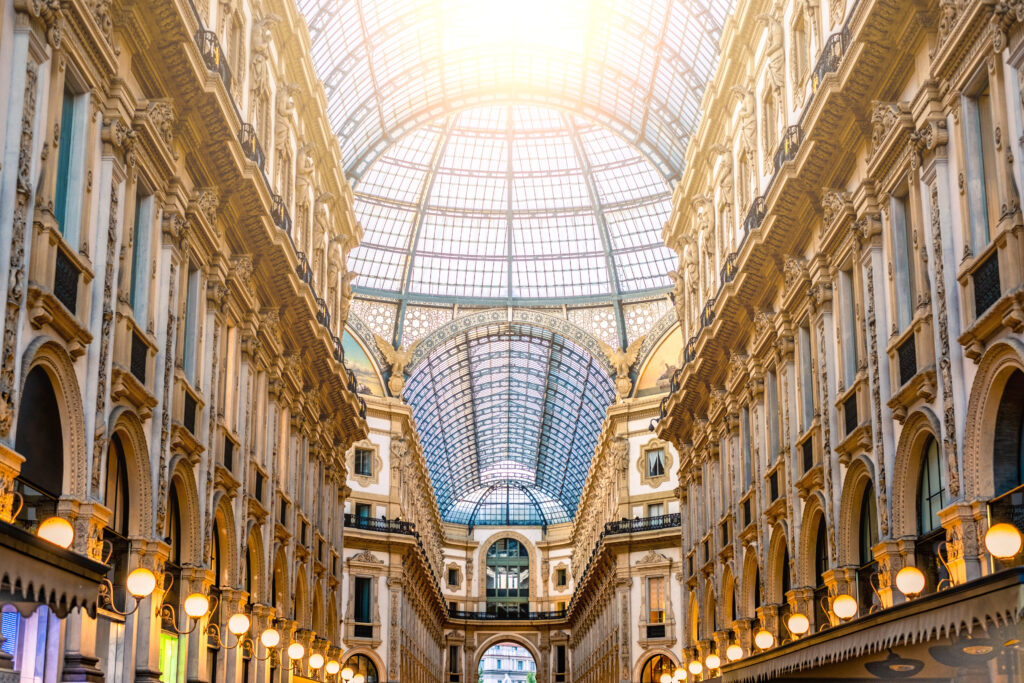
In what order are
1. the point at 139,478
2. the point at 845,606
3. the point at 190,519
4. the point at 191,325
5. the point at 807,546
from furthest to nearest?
the point at 807,546, the point at 191,325, the point at 190,519, the point at 139,478, the point at 845,606

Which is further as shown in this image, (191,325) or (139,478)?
(191,325)

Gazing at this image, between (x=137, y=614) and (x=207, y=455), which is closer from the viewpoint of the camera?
(x=137, y=614)

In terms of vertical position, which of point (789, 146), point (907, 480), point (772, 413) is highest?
point (789, 146)

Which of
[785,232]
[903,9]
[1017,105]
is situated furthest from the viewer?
[785,232]

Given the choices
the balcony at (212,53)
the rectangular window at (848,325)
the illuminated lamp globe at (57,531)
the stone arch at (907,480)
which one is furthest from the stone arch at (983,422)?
the balcony at (212,53)

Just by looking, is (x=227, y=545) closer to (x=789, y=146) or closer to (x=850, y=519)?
(x=850, y=519)

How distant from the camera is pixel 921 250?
2247cm

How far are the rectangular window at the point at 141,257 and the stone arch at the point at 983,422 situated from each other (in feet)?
49.0

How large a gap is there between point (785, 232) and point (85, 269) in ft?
59.1

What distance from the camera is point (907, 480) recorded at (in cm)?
2336

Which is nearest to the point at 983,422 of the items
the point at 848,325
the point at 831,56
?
the point at 848,325

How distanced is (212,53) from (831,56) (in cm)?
1343

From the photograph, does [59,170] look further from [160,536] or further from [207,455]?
[207,455]

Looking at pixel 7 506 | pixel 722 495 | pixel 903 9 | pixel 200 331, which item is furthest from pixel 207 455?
pixel 722 495
